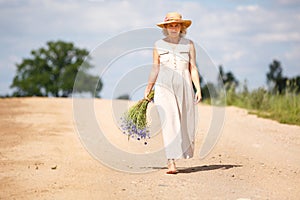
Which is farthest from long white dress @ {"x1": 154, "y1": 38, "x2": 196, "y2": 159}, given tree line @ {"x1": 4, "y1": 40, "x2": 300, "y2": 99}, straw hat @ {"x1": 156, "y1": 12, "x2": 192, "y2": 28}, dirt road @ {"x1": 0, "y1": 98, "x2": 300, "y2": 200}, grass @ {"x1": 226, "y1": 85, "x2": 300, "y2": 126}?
tree line @ {"x1": 4, "y1": 40, "x2": 300, "y2": 99}

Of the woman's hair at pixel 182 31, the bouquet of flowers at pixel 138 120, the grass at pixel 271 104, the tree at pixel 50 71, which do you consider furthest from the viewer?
the tree at pixel 50 71

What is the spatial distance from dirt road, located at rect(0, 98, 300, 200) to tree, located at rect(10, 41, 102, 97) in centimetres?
4112

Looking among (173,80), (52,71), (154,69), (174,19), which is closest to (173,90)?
(173,80)

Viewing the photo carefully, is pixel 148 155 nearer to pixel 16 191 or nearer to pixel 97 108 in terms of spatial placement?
pixel 16 191

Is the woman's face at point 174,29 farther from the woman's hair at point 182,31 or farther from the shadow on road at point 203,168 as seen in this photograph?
the shadow on road at point 203,168

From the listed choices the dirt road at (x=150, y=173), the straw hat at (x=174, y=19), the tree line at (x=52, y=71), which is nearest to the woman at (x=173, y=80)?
the straw hat at (x=174, y=19)

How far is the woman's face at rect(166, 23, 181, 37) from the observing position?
21.9ft

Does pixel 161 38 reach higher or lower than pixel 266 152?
higher

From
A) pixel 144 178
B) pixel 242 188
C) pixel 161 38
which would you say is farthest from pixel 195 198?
pixel 161 38

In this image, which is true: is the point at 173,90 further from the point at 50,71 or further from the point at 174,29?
the point at 50,71

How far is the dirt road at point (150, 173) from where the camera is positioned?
545cm

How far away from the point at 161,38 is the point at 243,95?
1235cm

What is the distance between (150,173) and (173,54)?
147cm

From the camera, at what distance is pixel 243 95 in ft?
61.4
